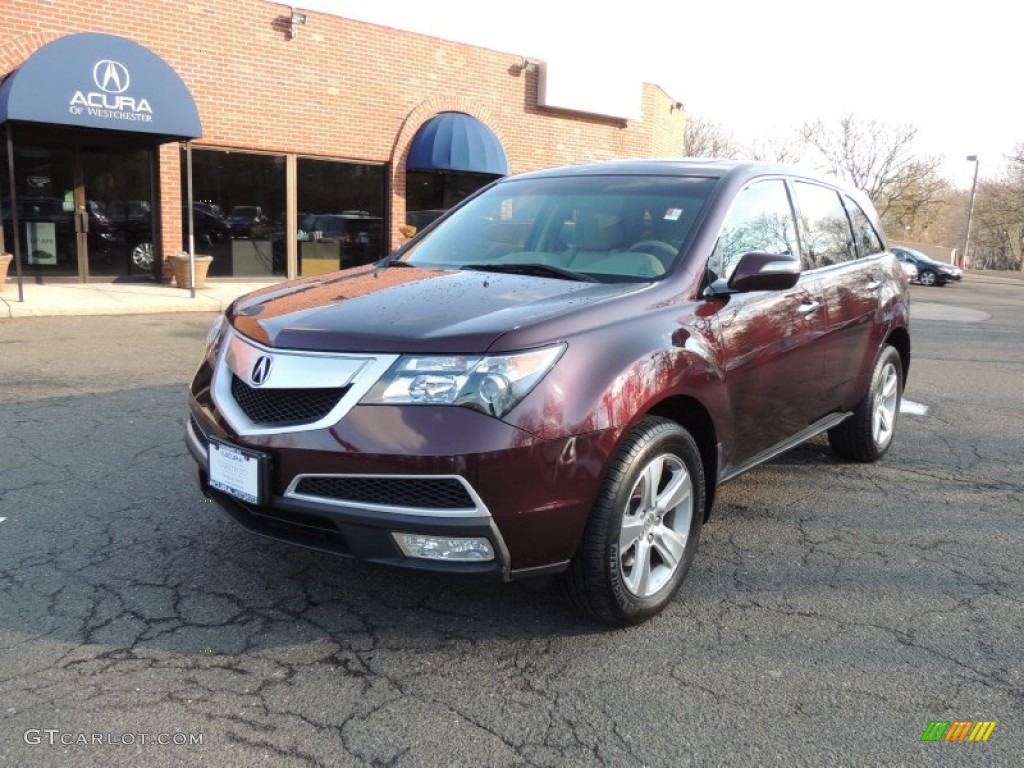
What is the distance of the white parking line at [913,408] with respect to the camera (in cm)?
702

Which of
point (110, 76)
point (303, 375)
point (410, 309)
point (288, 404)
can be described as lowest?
point (288, 404)

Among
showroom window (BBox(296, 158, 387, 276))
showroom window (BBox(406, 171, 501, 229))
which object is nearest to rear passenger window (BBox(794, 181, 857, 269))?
showroom window (BBox(296, 158, 387, 276))

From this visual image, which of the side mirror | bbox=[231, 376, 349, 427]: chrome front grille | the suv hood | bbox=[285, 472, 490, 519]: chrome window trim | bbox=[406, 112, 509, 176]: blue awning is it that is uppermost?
bbox=[406, 112, 509, 176]: blue awning

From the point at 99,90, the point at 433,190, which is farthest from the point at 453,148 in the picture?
the point at 99,90

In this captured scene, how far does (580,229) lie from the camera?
12.9 ft

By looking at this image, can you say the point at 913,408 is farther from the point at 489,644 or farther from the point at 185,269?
the point at 185,269

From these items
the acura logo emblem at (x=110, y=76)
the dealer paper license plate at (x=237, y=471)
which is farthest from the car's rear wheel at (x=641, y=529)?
the acura logo emblem at (x=110, y=76)

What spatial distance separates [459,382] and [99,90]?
11.8 m

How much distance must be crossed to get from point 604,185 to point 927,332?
1136 cm

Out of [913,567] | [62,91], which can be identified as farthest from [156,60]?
[913,567]

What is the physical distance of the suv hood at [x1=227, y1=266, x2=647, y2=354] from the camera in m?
2.72

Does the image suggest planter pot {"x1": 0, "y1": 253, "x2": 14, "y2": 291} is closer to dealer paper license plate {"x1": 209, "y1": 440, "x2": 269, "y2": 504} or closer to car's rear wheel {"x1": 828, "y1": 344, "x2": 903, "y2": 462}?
dealer paper license plate {"x1": 209, "y1": 440, "x2": 269, "y2": 504}

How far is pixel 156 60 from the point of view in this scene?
12.6m

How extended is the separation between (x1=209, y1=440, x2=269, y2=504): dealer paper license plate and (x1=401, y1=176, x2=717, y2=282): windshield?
1.42 m
